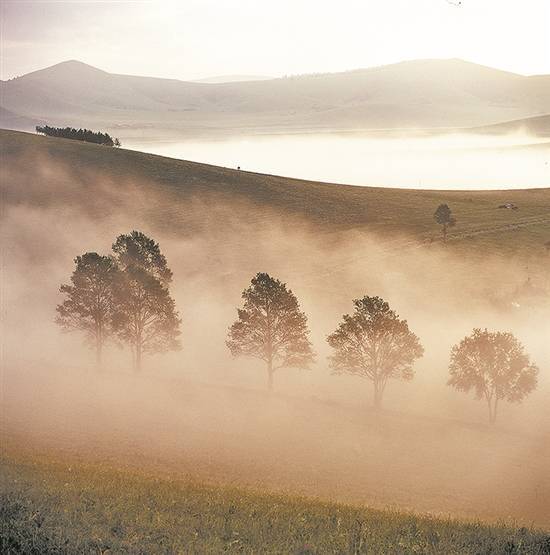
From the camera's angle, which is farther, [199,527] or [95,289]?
[95,289]

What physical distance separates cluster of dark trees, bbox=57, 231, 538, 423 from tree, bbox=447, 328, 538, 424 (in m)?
0.09

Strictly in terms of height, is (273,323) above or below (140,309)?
below

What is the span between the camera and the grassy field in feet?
433

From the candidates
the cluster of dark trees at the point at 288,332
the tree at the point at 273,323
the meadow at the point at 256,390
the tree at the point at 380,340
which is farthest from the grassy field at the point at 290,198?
the tree at the point at 380,340

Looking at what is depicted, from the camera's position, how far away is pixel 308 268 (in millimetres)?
115750

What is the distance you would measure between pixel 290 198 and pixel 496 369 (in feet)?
298

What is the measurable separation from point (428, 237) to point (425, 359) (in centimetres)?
5394

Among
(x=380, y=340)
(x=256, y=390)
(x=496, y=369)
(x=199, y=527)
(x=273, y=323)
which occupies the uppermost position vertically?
(x=273, y=323)

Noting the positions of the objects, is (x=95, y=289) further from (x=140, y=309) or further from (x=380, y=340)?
(x=380, y=340)

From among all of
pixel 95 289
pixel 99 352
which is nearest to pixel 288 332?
pixel 99 352

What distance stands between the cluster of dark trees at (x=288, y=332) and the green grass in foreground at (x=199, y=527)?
125ft

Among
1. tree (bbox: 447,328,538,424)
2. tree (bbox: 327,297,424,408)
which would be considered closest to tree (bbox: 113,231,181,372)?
tree (bbox: 327,297,424,408)

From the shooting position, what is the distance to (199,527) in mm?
22203

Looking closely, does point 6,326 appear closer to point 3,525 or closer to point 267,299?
point 267,299
